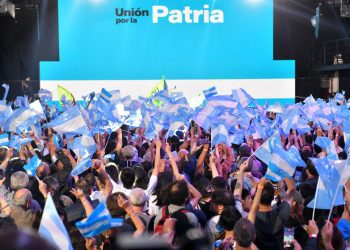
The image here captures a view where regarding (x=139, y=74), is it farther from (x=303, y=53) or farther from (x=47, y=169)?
(x=47, y=169)

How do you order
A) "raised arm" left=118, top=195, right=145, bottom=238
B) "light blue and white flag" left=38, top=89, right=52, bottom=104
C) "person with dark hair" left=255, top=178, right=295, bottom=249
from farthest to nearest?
1. "light blue and white flag" left=38, top=89, right=52, bottom=104
2. "person with dark hair" left=255, top=178, right=295, bottom=249
3. "raised arm" left=118, top=195, right=145, bottom=238

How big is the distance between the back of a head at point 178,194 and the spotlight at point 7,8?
1437cm

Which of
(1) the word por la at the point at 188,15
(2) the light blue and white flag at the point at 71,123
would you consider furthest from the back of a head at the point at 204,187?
(1) the word por la at the point at 188,15

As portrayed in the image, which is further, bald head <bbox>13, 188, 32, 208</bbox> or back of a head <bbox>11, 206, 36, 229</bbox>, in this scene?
bald head <bbox>13, 188, 32, 208</bbox>

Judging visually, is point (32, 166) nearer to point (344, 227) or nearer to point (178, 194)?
point (178, 194)

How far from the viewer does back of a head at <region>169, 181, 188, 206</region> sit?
13.4ft

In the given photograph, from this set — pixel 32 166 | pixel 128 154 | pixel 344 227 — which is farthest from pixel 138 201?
pixel 128 154

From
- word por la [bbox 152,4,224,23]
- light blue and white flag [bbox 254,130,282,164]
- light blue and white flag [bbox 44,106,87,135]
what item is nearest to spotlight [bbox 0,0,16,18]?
word por la [bbox 152,4,224,23]

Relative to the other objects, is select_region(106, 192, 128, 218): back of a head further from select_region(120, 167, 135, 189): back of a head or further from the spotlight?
the spotlight

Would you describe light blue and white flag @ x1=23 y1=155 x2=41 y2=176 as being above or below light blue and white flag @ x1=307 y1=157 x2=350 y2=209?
below

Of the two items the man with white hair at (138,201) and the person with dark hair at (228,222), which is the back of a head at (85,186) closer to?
the man with white hair at (138,201)

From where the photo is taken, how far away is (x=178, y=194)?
4.08 m

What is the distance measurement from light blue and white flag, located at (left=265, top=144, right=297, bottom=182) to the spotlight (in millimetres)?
14020

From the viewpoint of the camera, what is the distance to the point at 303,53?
19922 millimetres
